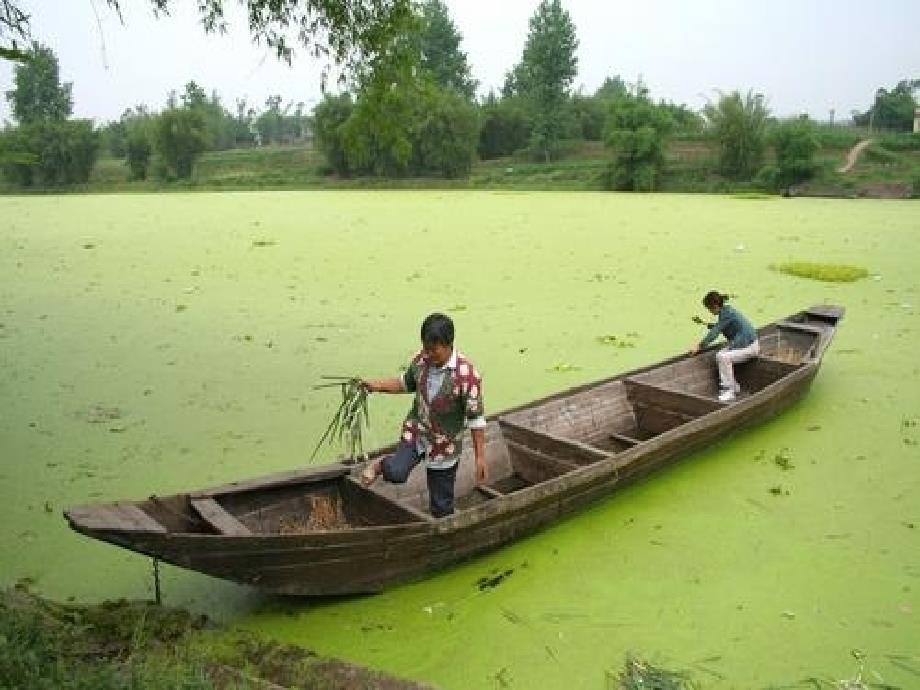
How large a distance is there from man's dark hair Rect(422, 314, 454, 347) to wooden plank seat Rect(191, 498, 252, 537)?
0.77 meters

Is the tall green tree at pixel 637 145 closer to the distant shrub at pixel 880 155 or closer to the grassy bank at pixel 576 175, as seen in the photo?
the grassy bank at pixel 576 175

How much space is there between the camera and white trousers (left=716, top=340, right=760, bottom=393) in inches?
165

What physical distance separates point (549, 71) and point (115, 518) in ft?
95.8

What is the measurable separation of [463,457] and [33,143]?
26.1 metres

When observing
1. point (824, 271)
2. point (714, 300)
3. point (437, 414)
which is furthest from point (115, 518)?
point (824, 271)

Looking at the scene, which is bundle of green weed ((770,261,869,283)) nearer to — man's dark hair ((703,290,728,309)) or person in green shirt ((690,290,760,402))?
person in green shirt ((690,290,760,402))

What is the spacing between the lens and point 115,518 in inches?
79.7

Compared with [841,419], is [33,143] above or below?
above

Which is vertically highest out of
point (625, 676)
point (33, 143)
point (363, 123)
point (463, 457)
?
point (33, 143)

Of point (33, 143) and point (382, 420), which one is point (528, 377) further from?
point (33, 143)

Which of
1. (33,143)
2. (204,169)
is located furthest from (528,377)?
(204,169)

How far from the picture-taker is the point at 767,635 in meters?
2.31

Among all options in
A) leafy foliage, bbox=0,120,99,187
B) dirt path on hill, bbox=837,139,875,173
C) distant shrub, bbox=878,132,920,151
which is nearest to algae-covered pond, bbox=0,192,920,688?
dirt path on hill, bbox=837,139,875,173

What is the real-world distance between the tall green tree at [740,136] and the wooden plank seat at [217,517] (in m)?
21.8
